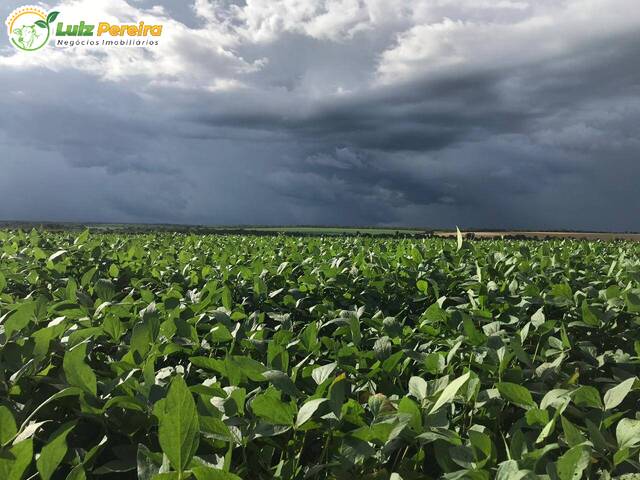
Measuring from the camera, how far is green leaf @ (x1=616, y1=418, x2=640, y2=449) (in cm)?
139

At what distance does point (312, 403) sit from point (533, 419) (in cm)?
75

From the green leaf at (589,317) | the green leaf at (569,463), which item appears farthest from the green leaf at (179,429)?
the green leaf at (589,317)

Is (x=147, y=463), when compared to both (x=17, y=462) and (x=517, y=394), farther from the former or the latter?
(x=517, y=394)

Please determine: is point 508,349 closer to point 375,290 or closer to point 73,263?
point 375,290

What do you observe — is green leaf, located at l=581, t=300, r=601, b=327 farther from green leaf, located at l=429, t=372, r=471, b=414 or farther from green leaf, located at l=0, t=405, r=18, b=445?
green leaf, located at l=0, t=405, r=18, b=445

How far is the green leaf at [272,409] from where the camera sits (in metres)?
1.28

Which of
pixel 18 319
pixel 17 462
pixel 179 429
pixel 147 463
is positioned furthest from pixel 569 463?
pixel 18 319

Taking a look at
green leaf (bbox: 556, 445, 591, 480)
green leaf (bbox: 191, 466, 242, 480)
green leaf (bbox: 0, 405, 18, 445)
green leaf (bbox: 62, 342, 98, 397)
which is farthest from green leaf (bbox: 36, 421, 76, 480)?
green leaf (bbox: 556, 445, 591, 480)

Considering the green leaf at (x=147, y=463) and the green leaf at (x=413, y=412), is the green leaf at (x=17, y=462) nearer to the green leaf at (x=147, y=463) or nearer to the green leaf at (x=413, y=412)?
the green leaf at (x=147, y=463)

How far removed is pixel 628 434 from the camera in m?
1.42

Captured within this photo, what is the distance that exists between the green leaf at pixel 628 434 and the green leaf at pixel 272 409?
1.00 m

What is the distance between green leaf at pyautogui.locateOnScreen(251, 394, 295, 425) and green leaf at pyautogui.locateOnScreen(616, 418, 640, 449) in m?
1.00

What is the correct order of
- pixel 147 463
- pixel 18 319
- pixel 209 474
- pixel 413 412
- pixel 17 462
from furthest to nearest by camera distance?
pixel 18 319 → pixel 413 412 → pixel 147 463 → pixel 17 462 → pixel 209 474

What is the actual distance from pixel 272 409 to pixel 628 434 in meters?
1.08
